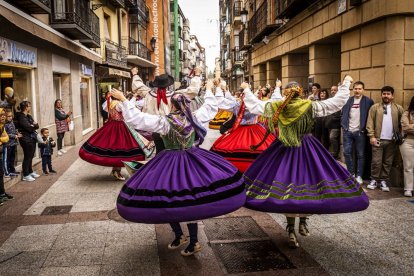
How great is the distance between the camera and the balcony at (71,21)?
44.0 ft

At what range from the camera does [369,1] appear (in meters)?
9.17

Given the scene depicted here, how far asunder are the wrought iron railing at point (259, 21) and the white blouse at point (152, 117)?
15384mm

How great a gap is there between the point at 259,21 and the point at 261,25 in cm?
88

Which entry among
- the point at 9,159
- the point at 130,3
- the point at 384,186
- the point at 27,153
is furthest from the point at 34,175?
the point at 130,3

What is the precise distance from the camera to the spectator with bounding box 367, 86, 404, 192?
7957mm

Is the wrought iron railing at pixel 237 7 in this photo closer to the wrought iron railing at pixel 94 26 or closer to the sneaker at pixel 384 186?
the wrought iron railing at pixel 94 26

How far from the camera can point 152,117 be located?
469 centimetres

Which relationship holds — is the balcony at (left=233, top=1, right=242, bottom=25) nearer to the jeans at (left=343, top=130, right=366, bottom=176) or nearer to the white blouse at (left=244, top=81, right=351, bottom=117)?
the jeans at (left=343, top=130, right=366, bottom=176)

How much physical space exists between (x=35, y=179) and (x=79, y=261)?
17.2ft

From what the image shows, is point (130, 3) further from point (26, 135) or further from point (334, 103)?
point (334, 103)

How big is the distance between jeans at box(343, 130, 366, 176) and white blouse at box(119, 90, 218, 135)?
14.3 ft

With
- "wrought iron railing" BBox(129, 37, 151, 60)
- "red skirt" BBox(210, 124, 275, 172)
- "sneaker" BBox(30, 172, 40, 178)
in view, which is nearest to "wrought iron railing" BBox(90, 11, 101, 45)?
"sneaker" BBox(30, 172, 40, 178)

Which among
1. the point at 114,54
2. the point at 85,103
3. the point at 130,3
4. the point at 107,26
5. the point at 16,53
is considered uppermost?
the point at 130,3

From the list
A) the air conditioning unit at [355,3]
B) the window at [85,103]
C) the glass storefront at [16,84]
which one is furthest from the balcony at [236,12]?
the air conditioning unit at [355,3]
